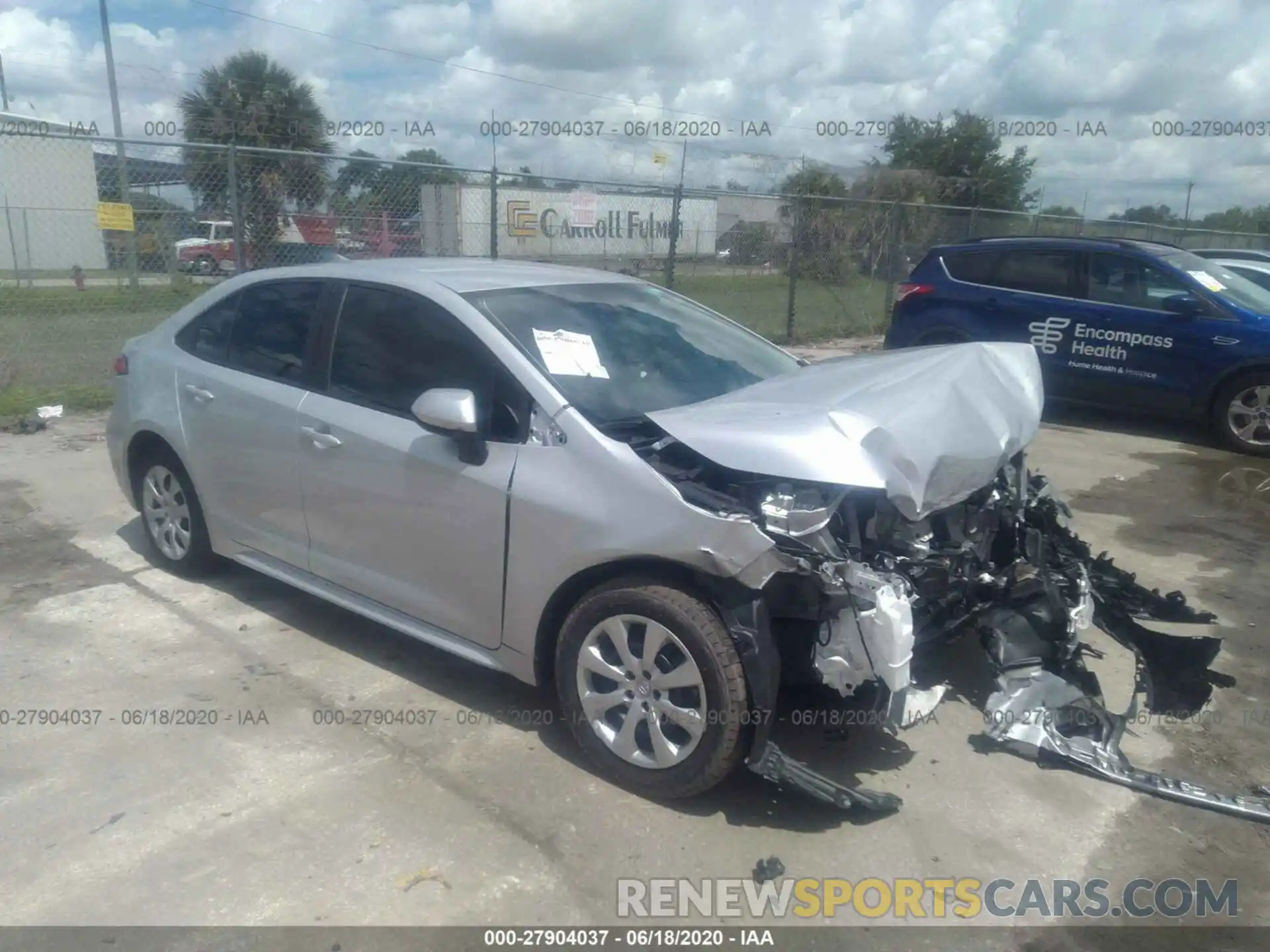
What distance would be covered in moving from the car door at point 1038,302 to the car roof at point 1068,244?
60mm

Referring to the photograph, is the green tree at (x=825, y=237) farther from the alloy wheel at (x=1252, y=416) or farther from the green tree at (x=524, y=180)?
the alloy wheel at (x=1252, y=416)

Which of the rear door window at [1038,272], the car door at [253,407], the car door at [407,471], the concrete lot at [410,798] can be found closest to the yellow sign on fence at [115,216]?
the car door at [253,407]

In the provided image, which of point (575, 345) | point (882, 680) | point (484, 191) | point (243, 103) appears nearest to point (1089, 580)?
point (882, 680)

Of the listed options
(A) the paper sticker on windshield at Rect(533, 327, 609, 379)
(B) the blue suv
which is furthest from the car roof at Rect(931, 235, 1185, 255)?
(A) the paper sticker on windshield at Rect(533, 327, 609, 379)

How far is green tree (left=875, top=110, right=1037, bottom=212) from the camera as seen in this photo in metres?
30.6

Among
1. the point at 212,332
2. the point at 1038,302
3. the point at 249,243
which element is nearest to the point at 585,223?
the point at 249,243

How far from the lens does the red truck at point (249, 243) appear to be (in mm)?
10281

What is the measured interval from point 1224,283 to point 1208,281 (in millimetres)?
214

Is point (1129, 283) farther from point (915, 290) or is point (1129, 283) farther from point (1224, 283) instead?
point (915, 290)

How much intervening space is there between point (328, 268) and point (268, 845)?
7.97 ft

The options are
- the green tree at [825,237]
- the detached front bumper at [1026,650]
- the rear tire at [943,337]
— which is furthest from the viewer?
the green tree at [825,237]

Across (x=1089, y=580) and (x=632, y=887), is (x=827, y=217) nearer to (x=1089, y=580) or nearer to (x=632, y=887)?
(x=1089, y=580)

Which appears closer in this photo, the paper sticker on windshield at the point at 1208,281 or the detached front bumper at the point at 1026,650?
the detached front bumper at the point at 1026,650

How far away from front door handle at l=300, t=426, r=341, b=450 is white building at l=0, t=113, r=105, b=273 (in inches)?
233
